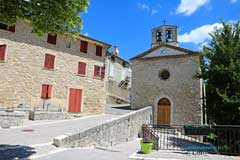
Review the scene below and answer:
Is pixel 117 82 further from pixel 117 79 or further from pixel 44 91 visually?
pixel 44 91

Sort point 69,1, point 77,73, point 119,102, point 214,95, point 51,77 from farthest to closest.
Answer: point 119,102 < point 77,73 < point 51,77 < point 214,95 < point 69,1

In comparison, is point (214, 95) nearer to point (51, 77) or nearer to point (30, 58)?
point (51, 77)

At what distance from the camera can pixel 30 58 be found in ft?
57.4

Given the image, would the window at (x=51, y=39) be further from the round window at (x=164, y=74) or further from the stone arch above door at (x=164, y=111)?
the stone arch above door at (x=164, y=111)

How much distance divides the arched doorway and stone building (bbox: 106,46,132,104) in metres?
12.3

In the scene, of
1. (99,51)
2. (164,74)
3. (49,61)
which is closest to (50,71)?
(49,61)

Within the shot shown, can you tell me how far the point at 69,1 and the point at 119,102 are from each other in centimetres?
2771

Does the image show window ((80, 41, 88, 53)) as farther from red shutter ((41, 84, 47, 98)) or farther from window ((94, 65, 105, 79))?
red shutter ((41, 84, 47, 98))

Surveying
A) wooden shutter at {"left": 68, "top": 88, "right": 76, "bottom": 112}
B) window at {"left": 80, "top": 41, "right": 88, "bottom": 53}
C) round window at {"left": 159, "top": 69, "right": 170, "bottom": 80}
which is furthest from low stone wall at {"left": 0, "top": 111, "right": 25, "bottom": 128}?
round window at {"left": 159, "top": 69, "right": 170, "bottom": 80}

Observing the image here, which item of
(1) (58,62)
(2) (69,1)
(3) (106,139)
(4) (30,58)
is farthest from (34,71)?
(2) (69,1)

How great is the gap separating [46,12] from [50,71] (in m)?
13.2

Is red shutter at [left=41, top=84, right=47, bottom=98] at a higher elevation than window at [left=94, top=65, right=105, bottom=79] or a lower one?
lower

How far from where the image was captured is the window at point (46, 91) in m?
18.0

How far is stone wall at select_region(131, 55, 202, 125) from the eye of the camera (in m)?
19.3
